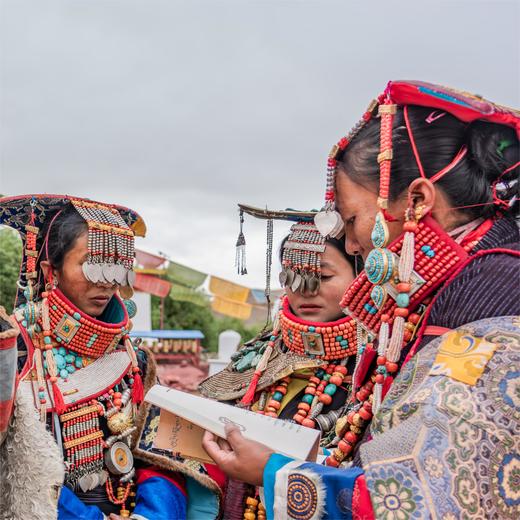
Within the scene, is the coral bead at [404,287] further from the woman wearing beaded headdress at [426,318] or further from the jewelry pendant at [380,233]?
the jewelry pendant at [380,233]

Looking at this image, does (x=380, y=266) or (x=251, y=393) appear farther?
(x=251, y=393)

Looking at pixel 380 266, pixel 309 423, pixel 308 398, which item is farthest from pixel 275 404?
pixel 380 266

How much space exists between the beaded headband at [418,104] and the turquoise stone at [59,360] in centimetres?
192

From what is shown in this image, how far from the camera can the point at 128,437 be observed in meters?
3.10

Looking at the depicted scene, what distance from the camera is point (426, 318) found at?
160cm

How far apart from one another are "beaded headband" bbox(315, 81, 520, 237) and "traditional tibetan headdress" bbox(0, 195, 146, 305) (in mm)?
1647

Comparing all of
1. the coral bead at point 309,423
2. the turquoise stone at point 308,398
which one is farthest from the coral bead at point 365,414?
the turquoise stone at point 308,398

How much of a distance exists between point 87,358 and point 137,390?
342 millimetres

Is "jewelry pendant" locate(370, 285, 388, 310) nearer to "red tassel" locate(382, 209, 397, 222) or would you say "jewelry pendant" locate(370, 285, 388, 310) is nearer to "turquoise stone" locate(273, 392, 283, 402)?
"red tassel" locate(382, 209, 397, 222)

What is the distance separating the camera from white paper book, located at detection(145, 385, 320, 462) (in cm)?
173

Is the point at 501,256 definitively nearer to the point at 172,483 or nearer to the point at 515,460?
the point at 515,460

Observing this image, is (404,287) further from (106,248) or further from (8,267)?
(8,267)

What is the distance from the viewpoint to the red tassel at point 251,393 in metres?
2.99

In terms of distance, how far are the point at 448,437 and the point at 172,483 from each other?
2.02 metres
